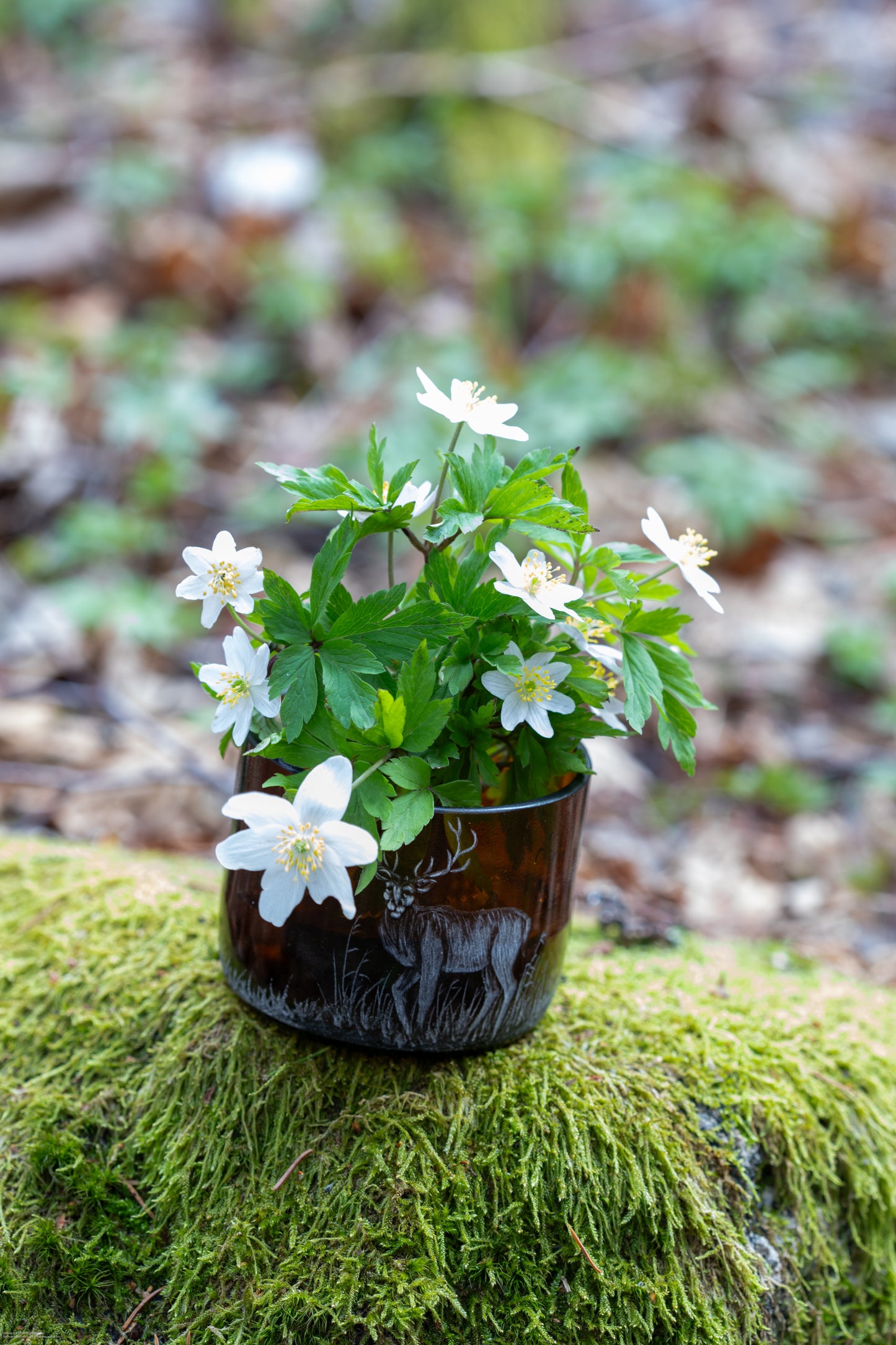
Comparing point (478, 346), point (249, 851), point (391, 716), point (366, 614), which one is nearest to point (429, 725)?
point (391, 716)

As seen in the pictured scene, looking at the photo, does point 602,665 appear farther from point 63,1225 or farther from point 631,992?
point 63,1225

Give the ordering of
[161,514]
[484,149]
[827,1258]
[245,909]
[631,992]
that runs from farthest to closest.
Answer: [484,149] < [161,514] < [631,992] < [827,1258] < [245,909]

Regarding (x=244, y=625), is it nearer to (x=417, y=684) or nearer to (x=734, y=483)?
(x=417, y=684)

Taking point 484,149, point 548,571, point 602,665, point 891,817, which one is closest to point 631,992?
point 602,665

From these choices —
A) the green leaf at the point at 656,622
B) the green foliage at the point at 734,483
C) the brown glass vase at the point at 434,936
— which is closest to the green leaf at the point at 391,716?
the brown glass vase at the point at 434,936

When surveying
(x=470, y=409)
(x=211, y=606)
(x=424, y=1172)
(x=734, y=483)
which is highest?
(x=734, y=483)

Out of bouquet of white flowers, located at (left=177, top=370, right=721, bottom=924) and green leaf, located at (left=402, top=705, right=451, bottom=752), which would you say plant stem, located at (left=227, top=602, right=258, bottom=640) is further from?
green leaf, located at (left=402, top=705, right=451, bottom=752)
